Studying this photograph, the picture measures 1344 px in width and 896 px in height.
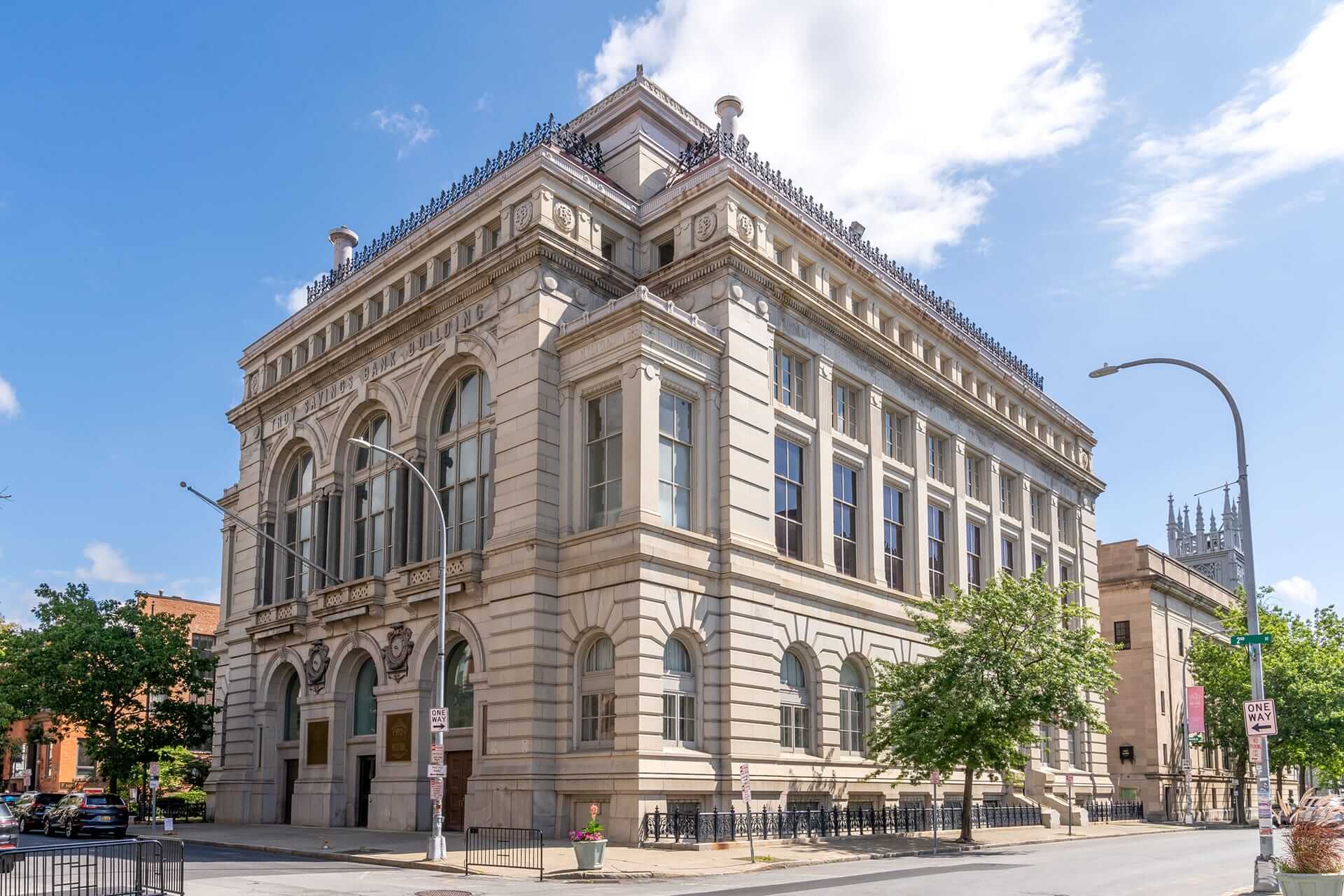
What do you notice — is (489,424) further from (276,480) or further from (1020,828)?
(1020,828)

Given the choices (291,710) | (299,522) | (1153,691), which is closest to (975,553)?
(1153,691)

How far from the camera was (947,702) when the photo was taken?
36.9 meters

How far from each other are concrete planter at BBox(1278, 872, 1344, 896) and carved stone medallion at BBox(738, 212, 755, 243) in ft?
86.3

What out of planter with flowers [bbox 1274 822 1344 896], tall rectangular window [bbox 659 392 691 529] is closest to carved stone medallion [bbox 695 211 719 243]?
tall rectangular window [bbox 659 392 691 529]

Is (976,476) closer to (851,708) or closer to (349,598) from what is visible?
(851,708)

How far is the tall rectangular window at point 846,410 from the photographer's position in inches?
1763

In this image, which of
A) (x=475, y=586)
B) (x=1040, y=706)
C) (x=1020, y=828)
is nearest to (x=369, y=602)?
(x=475, y=586)

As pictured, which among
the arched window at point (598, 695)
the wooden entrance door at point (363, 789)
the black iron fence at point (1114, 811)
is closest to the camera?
the arched window at point (598, 695)

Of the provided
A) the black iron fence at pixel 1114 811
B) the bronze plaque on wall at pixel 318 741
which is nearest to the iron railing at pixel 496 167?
the bronze plaque on wall at pixel 318 741

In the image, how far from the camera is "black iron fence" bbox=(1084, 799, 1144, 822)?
5694 cm

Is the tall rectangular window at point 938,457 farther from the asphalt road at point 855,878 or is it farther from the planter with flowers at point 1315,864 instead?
the planter with flowers at point 1315,864

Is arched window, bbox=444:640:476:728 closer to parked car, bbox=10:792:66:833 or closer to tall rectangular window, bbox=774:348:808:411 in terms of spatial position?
tall rectangular window, bbox=774:348:808:411

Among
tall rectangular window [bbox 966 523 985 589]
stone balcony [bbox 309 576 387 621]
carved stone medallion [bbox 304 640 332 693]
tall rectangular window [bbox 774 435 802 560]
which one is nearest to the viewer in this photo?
tall rectangular window [bbox 774 435 802 560]

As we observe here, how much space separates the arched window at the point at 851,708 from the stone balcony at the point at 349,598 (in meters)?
16.5
